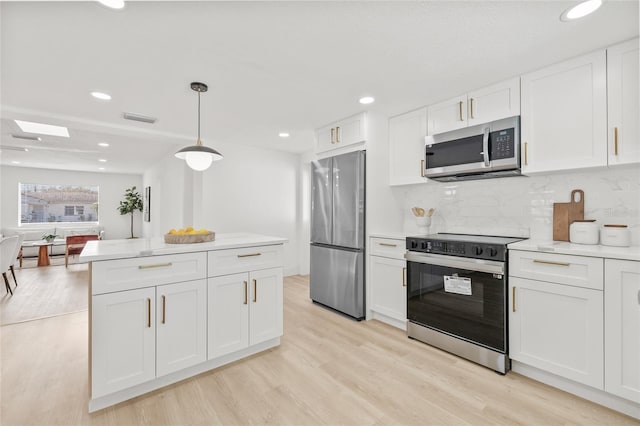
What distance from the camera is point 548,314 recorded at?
1921mm

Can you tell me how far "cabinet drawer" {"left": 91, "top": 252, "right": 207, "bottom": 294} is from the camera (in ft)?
5.49

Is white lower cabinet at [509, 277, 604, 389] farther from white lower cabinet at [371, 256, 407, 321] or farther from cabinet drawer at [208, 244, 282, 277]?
cabinet drawer at [208, 244, 282, 277]

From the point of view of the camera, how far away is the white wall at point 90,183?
7.31 m

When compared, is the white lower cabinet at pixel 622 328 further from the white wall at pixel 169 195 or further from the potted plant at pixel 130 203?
the potted plant at pixel 130 203

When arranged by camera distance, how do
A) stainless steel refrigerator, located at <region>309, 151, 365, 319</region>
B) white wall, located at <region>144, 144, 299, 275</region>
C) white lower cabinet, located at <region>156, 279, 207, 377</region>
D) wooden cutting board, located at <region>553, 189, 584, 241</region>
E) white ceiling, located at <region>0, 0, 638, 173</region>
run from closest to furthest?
white ceiling, located at <region>0, 0, 638, 173</region>, white lower cabinet, located at <region>156, 279, 207, 377</region>, wooden cutting board, located at <region>553, 189, 584, 241</region>, stainless steel refrigerator, located at <region>309, 151, 365, 319</region>, white wall, located at <region>144, 144, 299, 275</region>

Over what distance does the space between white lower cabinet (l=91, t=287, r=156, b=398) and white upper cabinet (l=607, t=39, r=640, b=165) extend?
3210 millimetres

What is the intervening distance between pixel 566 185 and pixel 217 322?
2.97 meters

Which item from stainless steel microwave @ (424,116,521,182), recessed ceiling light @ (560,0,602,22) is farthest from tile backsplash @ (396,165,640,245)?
recessed ceiling light @ (560,0,602,22)

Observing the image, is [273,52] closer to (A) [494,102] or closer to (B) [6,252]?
(A) [494,102]

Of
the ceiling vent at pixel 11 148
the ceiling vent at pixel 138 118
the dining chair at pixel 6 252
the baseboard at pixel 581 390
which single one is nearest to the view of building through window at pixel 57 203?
the ceiling vent at pixel 11 148

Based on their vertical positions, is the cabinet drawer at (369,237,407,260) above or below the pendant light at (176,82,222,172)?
below

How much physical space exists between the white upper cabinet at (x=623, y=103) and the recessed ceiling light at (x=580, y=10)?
564 millimetres

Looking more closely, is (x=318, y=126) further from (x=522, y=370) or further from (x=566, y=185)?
(x=522, y=370)

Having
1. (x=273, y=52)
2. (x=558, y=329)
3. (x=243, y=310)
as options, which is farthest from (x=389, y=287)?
(x=273, y=52)
